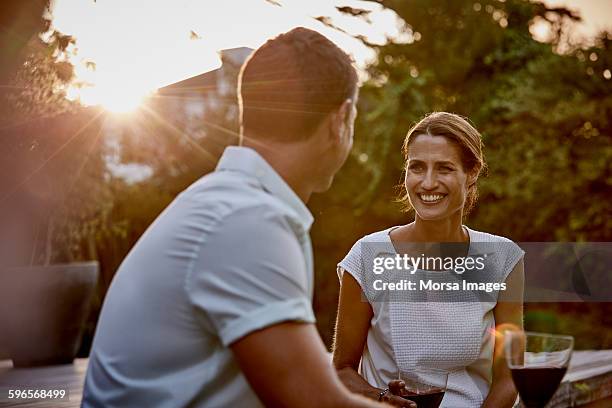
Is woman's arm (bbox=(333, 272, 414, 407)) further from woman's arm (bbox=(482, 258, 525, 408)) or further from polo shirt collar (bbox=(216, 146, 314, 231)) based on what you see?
polo shirt collar (bbox=(216, 146, 314, 231))

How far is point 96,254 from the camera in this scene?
7.36m

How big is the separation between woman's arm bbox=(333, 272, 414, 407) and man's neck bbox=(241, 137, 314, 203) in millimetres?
817

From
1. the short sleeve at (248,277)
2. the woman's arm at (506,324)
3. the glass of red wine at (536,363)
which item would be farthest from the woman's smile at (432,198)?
the short sleeve at (248,277)

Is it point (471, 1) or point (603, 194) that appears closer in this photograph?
point (603, 194)

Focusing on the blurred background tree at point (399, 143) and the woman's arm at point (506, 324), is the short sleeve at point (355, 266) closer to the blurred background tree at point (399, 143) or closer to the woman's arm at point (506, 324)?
the woman's arm at point (506, 324)

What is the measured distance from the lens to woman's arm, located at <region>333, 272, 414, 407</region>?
1797 mm

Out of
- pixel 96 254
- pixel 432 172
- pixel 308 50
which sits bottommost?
pixel 96 254

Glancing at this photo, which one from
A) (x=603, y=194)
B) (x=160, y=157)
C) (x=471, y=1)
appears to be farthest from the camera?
(x=471, y=1)

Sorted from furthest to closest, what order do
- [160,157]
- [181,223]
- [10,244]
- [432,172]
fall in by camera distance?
[160,157], [10,244], [432,172], [181,223]

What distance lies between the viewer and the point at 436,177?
190 centimetres

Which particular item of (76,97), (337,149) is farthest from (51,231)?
(337,149)

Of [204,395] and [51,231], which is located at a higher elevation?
[204,395]

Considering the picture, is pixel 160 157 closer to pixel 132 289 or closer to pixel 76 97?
pixel 76 97

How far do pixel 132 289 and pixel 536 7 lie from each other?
30.7ft
